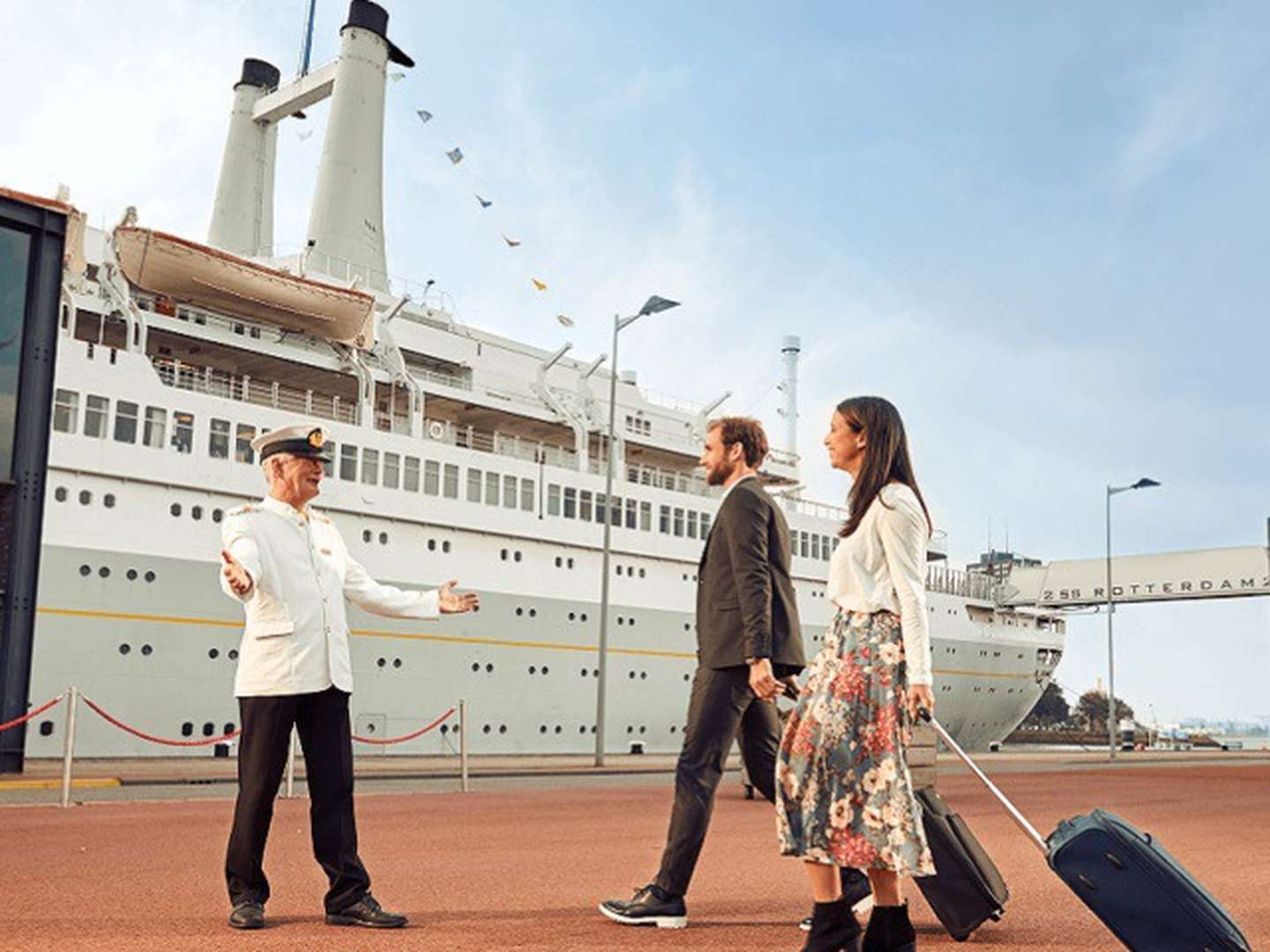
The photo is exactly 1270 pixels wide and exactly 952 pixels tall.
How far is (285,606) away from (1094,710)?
98.4m

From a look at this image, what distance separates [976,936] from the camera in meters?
4.21

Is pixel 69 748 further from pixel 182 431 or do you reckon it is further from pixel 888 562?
pixel 182 431

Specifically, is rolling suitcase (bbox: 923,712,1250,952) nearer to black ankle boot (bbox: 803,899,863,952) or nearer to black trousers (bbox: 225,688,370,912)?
black ankle boot (bbox: 803,899,863,952)

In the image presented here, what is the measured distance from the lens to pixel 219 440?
20.8 m

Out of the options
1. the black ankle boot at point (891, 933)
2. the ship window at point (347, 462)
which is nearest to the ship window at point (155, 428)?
the ship window at point (347, 462)

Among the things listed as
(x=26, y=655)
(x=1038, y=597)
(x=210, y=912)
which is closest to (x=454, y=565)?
(x=26, y=655)

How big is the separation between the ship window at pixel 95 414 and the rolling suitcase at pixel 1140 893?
61.4 ft

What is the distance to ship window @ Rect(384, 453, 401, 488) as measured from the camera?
2297 cm

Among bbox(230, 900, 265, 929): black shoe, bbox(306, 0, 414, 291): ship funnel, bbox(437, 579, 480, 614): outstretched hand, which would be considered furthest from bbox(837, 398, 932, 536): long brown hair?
bbox(306, 0, 414, 291): ship funnel

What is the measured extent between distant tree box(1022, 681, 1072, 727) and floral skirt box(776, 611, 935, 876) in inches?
3541

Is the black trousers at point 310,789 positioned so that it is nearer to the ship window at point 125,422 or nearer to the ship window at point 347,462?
the ship window at point 125,422

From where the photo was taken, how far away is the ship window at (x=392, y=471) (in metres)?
23.0

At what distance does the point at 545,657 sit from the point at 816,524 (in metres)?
10.6

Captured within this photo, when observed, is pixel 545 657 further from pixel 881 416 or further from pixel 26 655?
pixel 881 416
